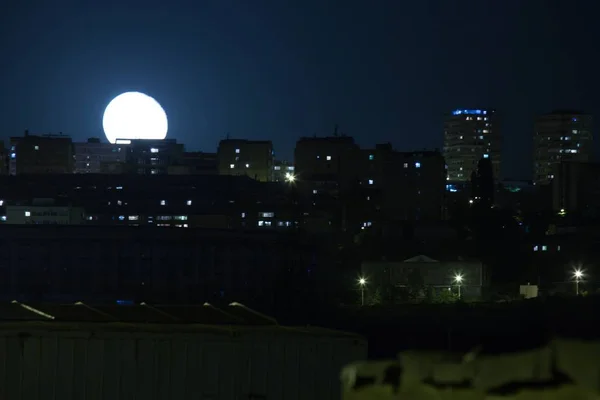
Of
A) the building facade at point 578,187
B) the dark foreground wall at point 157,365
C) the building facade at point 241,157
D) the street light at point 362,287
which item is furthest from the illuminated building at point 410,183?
the dark foreground wall at point 157,365

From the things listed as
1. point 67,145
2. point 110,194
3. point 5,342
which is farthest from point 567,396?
point 67,145

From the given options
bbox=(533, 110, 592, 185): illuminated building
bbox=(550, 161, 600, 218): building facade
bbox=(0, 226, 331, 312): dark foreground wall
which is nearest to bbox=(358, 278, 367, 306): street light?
bbox=(0, 226, 331, 312): dark foreground wall

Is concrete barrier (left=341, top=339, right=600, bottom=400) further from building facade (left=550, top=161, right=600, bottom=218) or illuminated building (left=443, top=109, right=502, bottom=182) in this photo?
illuminated building (left=443, top=109, right=502, bottom=182)

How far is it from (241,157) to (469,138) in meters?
35.5

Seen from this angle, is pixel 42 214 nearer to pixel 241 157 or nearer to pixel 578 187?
pixel 241 157

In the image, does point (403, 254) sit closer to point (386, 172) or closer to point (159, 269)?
point (159, 269)

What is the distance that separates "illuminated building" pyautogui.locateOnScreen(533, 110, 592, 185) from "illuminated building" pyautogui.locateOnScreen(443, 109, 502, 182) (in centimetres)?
444

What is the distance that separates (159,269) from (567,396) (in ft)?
95.7

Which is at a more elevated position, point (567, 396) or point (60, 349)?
point (567, 396)

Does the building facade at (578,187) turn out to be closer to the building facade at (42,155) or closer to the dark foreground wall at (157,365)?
the building facade at (42,155)

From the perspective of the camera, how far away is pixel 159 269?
3128 centimetres

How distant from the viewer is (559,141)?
96375 millimetres

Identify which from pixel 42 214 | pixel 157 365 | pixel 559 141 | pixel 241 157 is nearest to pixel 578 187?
pixel 241 157

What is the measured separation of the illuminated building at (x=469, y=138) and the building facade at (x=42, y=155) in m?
39.7
